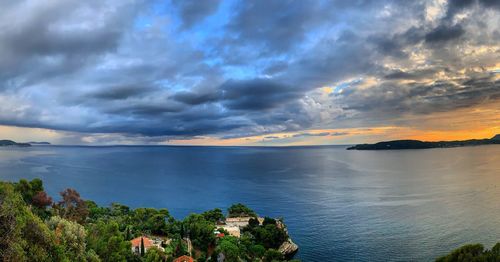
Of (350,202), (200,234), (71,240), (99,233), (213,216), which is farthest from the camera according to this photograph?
(350,202)

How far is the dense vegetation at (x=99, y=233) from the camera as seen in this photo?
18.7 m

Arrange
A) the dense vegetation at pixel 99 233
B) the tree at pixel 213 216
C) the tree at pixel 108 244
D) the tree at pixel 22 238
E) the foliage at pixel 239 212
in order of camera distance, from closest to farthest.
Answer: the tree at pixel 22 238 < the dense vegetation at pixel 99 233 < the tree at pixel 108 244 < the tree at pixel 213 216 < the foliage at pixel 239 212

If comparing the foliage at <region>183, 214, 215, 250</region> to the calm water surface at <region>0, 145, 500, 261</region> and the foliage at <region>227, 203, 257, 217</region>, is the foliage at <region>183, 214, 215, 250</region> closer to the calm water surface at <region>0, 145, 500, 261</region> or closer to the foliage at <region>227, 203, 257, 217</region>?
the calm water surface at <region>0, 145, 500, 261</region>

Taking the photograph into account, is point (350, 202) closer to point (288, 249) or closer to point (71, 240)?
point (288, 249)

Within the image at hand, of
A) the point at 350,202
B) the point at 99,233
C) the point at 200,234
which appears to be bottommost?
the point at 350,202

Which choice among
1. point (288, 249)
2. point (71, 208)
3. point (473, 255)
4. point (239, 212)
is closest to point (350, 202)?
point (239, 212)

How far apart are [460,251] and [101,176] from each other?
425 feet

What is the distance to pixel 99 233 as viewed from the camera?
3083cm

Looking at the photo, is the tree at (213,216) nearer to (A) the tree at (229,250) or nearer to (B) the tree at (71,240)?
(A) the tree at (229,250)

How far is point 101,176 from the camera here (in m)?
131

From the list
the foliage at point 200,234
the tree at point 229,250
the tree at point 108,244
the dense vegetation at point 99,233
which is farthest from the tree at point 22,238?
the foliage at point 200,234

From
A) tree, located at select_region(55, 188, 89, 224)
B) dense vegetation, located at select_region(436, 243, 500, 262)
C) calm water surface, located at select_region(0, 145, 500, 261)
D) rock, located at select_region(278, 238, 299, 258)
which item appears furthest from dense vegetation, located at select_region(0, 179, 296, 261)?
dense vegetation, located at select_region(436, 243, 500, 262)

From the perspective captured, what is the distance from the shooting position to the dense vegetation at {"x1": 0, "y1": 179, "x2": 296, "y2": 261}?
1866cm

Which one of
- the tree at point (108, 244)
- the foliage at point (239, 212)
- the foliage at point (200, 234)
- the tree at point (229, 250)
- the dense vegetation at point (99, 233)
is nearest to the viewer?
the dense vegetation at point (99, 233)
